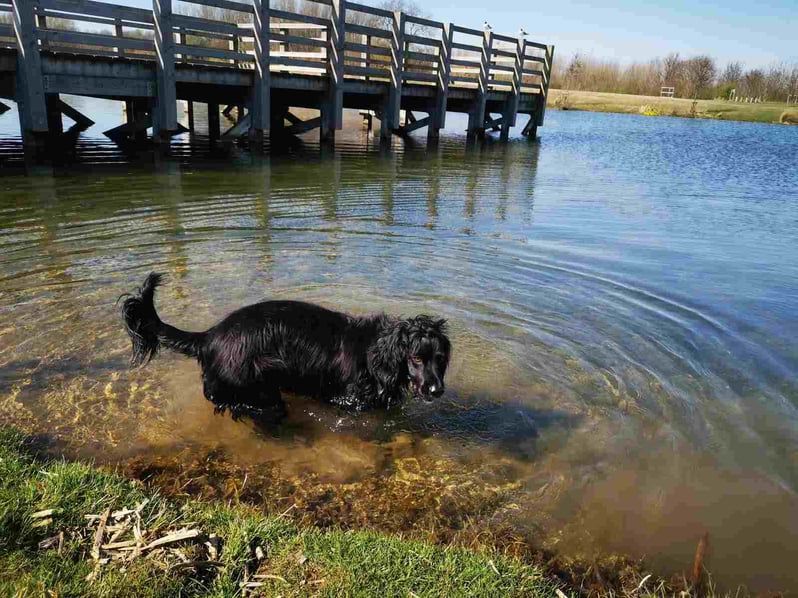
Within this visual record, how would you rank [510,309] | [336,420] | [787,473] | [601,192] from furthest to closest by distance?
[601,192] < [510,309] < [336,420] < [787,473]

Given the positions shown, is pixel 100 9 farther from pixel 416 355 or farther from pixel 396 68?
pixel 416 355

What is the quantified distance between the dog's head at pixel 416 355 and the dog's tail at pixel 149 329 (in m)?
1.24

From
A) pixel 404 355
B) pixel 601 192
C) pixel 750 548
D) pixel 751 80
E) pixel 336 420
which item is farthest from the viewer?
pixel 751 80

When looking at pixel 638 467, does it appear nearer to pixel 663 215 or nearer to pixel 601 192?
pixel 663 215

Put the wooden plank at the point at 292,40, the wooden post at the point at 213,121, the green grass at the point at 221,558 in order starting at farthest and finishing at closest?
1. the wooden post at the point at 213,121
2. the wooden plank at the point at 292,40
3. the green grass at the point at 221,558

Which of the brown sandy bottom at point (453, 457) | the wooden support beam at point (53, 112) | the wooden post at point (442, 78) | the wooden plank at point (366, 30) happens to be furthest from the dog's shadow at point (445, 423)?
the wooden post at point (442, 78)

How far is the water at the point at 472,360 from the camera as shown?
134 inches

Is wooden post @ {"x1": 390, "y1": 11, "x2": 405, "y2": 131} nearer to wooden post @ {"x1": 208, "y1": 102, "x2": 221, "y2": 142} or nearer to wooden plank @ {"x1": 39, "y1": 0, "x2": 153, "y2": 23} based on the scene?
wooden post @ {"x1": 208, "y1": 102, "x2": 221, "y2": 142}

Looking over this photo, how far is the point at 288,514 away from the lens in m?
3.14

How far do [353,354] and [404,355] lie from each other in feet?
1.36

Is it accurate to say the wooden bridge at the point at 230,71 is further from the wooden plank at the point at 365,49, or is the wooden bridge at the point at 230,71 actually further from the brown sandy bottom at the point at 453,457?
the brown sandy bottom at the point at 453,457

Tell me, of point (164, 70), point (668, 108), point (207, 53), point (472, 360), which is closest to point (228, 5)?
Result: point (207, 53)

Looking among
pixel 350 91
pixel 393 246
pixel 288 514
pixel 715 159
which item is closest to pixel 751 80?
pixel 715 159

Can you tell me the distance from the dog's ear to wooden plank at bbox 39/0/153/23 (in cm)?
1136
